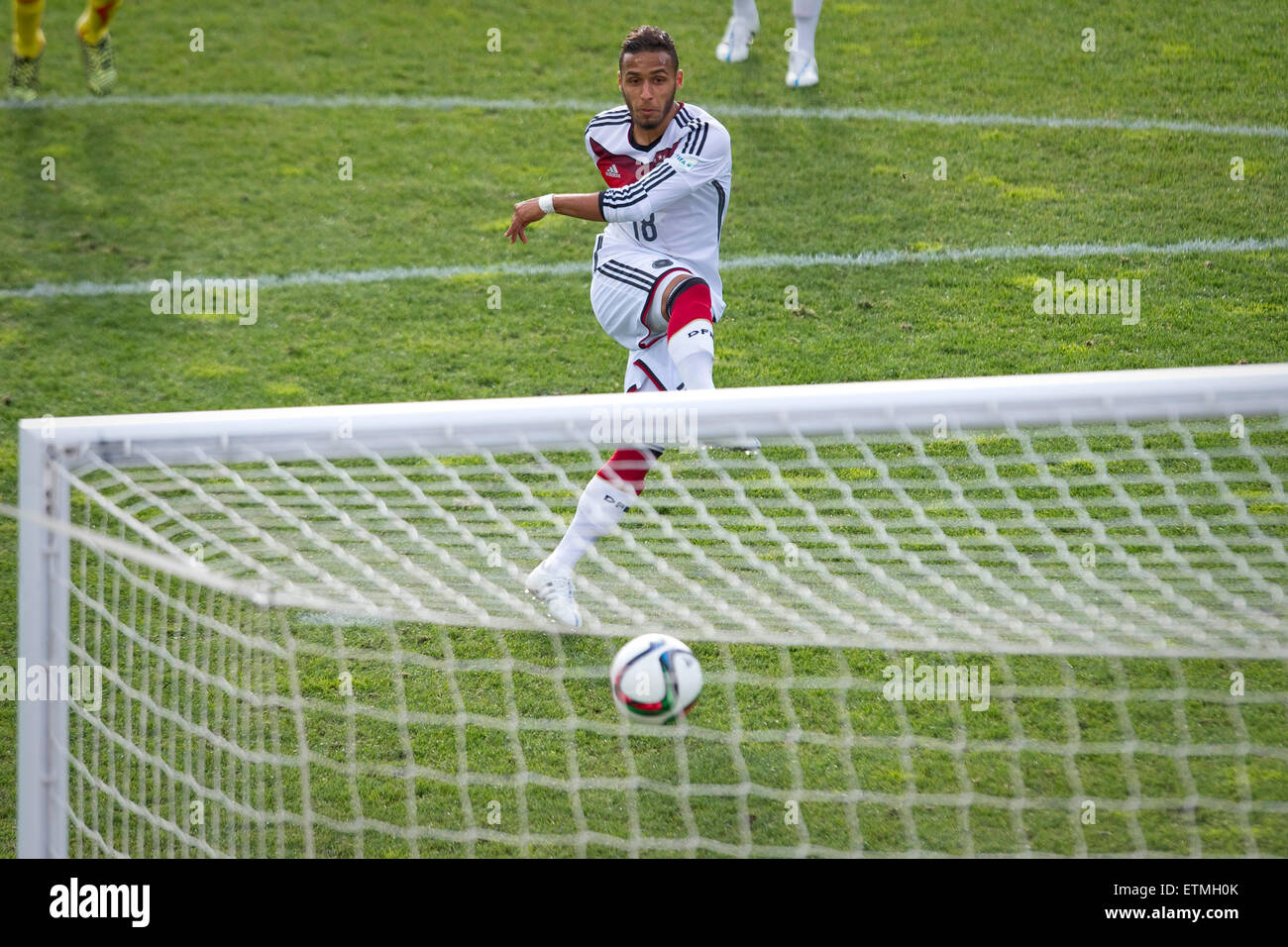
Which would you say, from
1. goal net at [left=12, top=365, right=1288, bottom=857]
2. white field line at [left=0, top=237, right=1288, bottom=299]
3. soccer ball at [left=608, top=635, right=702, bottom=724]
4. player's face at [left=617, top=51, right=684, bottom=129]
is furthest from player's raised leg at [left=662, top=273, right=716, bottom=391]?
white field line at [left=0, top=237, right=1288, bottom=299]

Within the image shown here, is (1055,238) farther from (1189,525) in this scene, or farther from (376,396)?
(376,396)

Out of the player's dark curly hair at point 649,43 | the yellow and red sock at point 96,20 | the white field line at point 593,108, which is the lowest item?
the player's dark curly hair at point 649,43

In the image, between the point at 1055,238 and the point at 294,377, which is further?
the point at 1055,238

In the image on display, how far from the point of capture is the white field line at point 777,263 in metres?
6.97

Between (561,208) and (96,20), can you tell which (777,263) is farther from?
(96,20)

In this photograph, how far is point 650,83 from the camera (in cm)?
466

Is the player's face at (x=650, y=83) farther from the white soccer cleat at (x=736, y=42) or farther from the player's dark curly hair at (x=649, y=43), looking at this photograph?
the white soccer cleat at (x=736, y=42)

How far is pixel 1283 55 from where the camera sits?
8625 mm

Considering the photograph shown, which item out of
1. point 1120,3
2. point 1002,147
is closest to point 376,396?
point 1002,147

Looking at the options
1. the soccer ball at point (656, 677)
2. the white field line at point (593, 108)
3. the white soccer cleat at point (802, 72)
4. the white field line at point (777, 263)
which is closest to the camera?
the soccer ball at point (656, 677)

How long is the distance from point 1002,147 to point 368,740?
5412 millimetres

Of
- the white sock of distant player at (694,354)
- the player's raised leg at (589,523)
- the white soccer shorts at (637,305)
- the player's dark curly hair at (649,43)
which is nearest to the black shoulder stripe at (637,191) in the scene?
the white soccer shorts at (637,305)

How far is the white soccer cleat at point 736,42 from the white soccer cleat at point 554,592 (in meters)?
5.30

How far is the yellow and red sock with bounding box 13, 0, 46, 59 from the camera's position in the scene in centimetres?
826
